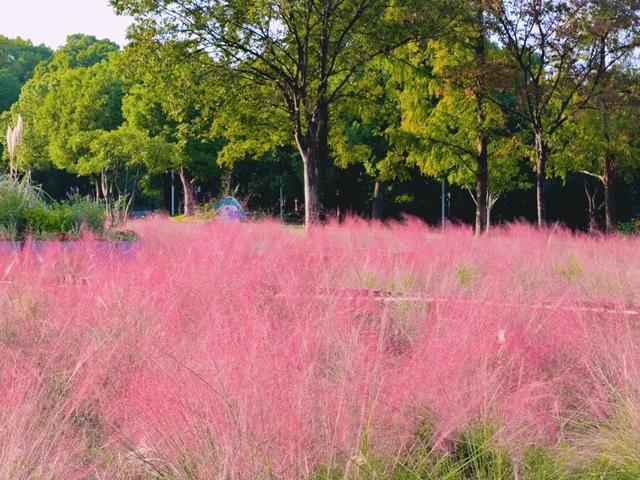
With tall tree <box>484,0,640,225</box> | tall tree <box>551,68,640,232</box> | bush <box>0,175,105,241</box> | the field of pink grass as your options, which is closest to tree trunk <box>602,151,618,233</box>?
tall tree <box>551,68,640,232</box>

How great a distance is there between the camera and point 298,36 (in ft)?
53.1

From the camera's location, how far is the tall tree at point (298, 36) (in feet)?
50.0

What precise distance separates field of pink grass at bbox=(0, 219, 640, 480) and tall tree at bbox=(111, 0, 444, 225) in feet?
33.7

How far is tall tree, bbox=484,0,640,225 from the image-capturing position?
54.0 feet

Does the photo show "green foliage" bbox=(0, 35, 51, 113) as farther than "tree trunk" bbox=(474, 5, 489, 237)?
Yes

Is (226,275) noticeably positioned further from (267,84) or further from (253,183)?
(253,183)

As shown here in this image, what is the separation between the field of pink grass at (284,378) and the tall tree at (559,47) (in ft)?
40.6

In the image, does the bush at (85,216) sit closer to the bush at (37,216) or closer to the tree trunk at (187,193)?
the bush at (37,216)

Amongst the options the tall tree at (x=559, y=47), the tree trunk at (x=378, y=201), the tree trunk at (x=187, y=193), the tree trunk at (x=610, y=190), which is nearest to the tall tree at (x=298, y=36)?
the tall tree at (x=559, y=47)

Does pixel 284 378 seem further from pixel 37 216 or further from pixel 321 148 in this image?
pixel 321 148

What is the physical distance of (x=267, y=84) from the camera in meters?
16.8

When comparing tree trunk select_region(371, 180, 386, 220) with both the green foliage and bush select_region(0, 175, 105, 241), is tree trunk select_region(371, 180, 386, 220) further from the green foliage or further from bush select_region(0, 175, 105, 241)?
the green foliage

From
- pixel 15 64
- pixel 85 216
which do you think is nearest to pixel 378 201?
pixel 85 216

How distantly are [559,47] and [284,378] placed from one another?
1641 centimetres
